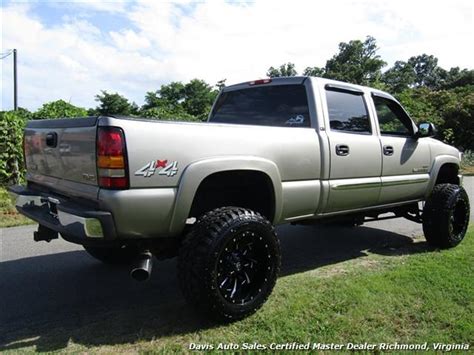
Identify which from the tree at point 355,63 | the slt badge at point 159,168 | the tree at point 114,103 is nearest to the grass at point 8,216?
the slt badge at point 159,168

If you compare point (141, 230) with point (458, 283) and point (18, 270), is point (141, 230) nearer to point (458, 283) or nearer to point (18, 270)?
point (18, 270)

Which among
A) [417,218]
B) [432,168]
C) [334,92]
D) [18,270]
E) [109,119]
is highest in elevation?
[334,92]

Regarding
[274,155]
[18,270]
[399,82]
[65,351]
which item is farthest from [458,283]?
[399,82]

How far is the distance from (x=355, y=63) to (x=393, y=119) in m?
37.0

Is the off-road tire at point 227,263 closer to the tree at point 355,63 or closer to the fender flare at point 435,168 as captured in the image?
the fender flare at point 435,168

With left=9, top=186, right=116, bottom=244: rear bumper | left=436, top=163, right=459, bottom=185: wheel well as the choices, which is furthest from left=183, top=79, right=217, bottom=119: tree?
left=9, top=186, right=116, bottom=244: rear bumper

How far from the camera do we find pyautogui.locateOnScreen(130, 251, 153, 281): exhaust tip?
3049 mm

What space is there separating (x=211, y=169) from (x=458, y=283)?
8.28 ft

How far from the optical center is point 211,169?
327 centimetres

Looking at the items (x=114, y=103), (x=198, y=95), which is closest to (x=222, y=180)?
(x=114, y=103)

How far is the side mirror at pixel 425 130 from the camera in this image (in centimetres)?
527

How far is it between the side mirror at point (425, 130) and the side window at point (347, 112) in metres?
0.87

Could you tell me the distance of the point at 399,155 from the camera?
508cm

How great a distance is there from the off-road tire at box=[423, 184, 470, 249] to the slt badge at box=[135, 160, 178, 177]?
3.58m
